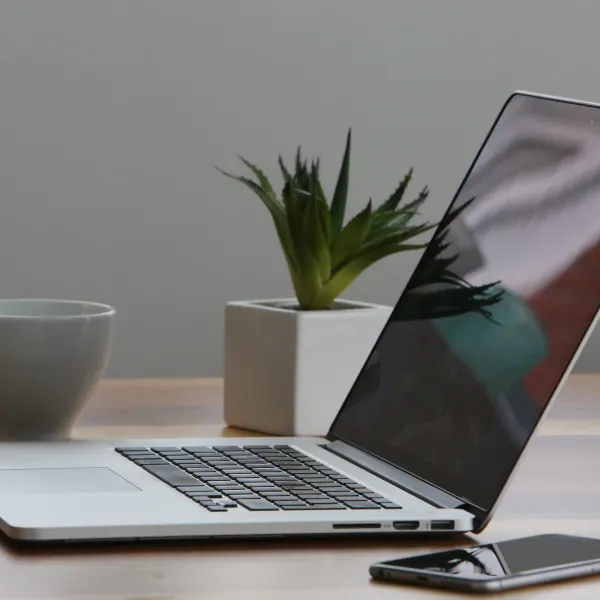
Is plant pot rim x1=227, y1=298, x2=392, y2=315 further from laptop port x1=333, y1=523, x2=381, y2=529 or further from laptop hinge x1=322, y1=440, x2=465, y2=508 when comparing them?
laptop port x1=333, y1=523, x2=381, y2=529

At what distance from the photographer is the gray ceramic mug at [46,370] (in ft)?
3.52

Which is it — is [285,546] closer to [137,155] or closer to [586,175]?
[586,175]

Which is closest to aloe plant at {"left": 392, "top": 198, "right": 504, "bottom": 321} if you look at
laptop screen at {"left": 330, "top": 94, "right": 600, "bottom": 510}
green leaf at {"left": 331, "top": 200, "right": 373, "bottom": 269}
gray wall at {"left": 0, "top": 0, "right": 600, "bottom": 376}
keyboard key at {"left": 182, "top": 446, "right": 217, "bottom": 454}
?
laptop screen at {"left": 330, "top": 94, "right": 600, "bottom": 510}

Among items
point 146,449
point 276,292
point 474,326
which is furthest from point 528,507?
point 276,292

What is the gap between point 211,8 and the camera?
7.47 feet

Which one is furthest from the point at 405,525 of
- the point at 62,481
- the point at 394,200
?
the point at 394,200

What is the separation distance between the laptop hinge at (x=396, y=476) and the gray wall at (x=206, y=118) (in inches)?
51.9

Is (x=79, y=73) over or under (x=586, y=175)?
over

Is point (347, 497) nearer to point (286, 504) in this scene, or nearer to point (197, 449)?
point (286, 504)

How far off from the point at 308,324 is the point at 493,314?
0.83 feet

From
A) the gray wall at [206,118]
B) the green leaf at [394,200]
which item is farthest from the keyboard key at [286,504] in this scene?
the gray wall at [206,118]

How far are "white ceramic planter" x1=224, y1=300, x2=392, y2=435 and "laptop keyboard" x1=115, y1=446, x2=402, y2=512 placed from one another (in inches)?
5.9

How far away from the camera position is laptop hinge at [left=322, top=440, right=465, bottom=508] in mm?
856

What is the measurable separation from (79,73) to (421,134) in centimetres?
62
